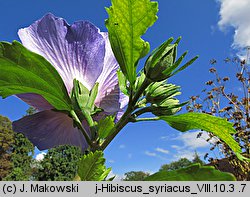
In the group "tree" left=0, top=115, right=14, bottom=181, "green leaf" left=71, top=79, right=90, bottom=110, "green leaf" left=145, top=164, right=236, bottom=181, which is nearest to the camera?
"green leaf" left=145, top=164, right=236, bottom=181

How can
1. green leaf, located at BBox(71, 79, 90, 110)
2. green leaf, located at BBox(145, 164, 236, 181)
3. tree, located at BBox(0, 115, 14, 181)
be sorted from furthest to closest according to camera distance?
tree, located at BBox(0, 115, 14, 181) → green leaf, located at BBox(71, 79, 90, 110) → green leaf, located at BBox(145, 164, 236, 181)

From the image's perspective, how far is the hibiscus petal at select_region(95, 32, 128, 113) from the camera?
1.51ft

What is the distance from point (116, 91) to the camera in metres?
0.46

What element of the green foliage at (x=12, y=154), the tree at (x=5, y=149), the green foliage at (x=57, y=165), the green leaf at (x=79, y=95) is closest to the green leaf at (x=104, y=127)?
the green leaf at (x=79, y=95)

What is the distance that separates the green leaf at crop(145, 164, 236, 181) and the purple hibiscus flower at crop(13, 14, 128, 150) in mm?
167

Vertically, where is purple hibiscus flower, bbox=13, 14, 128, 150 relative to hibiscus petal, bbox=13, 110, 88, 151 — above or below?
above

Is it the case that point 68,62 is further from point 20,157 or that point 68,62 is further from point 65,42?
point 20,157

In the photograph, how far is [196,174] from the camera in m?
0.29

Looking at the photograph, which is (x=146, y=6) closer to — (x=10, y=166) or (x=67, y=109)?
(x=67, y=109)

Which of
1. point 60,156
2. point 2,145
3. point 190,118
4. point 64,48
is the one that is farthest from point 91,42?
point 60,156

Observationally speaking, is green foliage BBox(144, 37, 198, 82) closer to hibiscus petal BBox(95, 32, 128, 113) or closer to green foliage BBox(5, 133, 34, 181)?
hibiscus petal BBox(95, 32, 128, 113)

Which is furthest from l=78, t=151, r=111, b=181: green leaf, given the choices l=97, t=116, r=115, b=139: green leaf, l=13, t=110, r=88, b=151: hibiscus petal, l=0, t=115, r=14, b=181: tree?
l=0, t=115, r=14, b=181: tree

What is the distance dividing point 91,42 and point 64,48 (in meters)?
0.04

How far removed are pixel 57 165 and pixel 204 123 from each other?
778 inches
